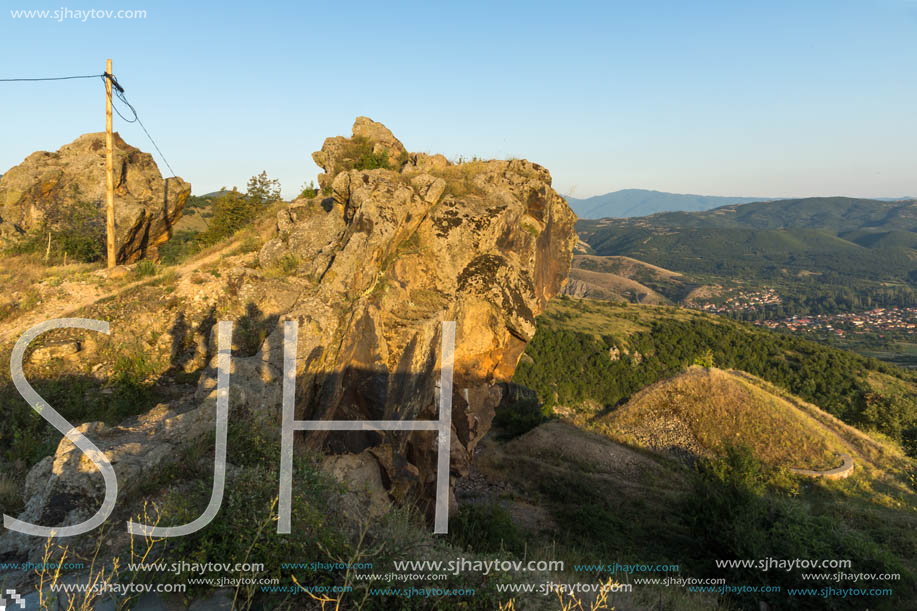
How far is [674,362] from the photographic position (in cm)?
6172

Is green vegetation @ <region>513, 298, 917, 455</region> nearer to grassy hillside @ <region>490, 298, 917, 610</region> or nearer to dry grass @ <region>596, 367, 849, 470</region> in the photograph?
grassy hillside @ <region>490, 298, 917, 610</region>

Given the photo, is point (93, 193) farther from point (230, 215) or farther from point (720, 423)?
point (720, 423)

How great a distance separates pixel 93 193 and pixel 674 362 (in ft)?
211

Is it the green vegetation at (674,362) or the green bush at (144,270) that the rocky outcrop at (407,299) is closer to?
the green bush at (144,270)

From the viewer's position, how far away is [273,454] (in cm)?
641

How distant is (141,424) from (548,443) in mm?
22016

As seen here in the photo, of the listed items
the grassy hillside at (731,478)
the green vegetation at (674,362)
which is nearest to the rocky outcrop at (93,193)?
the grassy hillside at (731,478)

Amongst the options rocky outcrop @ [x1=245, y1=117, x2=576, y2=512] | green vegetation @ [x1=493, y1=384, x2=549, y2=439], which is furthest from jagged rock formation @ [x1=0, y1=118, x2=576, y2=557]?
green vegetation @ [x1=493, y1=384, x2=549, y2=439]

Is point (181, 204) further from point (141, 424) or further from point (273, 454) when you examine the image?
point (273, 454)

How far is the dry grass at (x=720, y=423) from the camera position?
24.8 m

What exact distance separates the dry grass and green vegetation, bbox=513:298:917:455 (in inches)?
506

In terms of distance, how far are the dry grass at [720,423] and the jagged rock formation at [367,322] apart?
1593 cm

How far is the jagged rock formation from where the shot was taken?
650cm

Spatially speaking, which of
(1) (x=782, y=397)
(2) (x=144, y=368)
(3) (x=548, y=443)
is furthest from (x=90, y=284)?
(1) (x=782, y=397)
